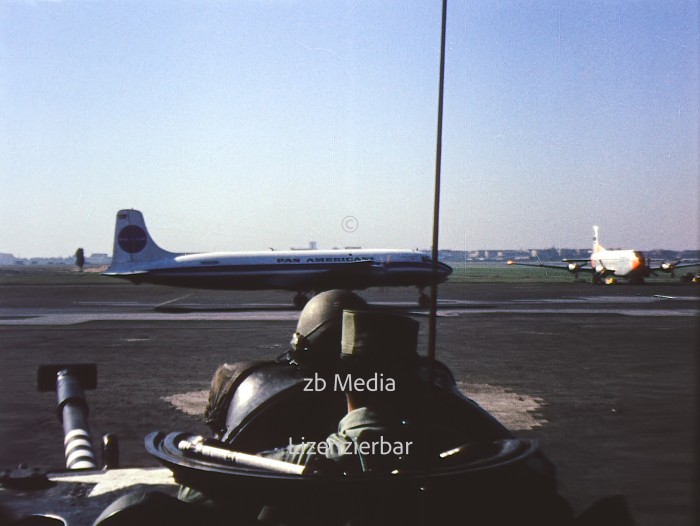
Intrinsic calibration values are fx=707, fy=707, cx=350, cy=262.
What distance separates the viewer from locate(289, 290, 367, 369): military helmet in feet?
8.28

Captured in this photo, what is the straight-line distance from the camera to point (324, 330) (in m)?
2.53

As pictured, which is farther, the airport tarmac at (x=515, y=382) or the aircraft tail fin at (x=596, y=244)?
the aircraft tail fin at (x=596, y=244)

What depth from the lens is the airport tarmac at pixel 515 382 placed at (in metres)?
6.83

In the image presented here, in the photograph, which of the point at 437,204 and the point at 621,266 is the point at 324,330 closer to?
the point at 437,204

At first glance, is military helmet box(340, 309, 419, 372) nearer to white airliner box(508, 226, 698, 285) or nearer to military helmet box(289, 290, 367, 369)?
military helmet box(289, 290, 367, 369)

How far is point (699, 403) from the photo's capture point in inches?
60.0

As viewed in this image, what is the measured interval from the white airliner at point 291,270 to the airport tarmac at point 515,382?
35.0ft

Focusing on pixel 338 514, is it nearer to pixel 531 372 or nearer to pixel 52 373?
pixel 52 373

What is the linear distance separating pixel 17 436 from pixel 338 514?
26.2 feet

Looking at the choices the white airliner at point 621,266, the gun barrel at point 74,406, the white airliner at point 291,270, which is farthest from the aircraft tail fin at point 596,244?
the gun barrel at point 74,406

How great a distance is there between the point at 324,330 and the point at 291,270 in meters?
35.6

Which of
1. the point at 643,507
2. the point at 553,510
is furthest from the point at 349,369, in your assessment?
the point at 643,507

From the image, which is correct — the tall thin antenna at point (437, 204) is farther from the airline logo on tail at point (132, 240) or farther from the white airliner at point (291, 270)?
the airline logo on tail at point (132, 240)

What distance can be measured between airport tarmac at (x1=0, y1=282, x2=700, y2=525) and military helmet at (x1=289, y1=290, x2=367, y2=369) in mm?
1164
